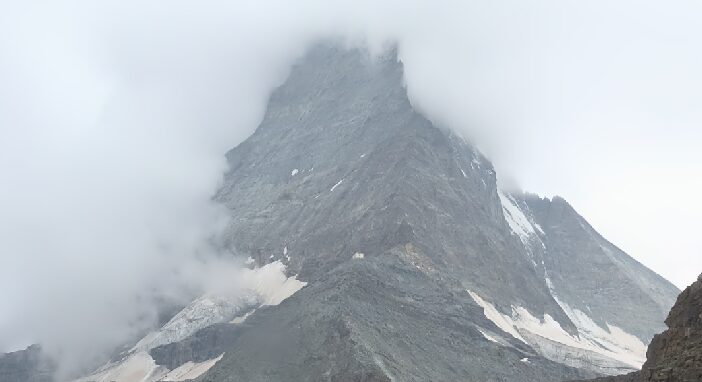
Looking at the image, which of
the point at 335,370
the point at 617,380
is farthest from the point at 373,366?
the point at 617,380

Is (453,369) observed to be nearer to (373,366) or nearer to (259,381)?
(373,366)

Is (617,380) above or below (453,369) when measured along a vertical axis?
below

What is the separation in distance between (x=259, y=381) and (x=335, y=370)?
56.0 feet

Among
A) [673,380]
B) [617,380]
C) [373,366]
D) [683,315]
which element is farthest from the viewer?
[373,366]

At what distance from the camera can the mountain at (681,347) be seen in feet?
207

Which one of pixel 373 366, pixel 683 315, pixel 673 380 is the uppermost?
pixel 373 366

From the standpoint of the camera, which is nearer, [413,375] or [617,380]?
[617,380]

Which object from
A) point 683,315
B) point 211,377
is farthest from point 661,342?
point 211,377

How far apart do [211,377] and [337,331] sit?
3119cm

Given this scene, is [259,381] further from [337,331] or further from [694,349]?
[694,349]

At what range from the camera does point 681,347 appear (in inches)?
2766

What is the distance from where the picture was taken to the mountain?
207 ft

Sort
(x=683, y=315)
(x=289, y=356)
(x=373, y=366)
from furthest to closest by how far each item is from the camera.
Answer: (x=289, y=356)
(x=373, y=366)
(x=683, y=315)

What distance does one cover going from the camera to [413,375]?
182m
